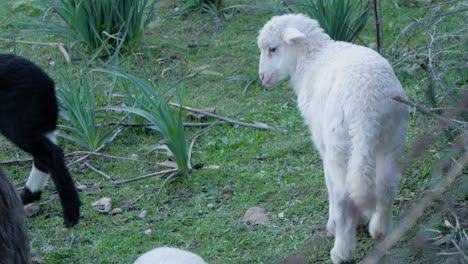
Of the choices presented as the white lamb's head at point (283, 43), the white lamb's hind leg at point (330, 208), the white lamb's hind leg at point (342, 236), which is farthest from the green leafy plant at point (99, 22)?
the white lamb's hind leg at point (342, 236)

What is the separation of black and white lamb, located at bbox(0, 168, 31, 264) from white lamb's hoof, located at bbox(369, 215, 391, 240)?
2041 mm

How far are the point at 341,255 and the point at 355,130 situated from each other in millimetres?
744

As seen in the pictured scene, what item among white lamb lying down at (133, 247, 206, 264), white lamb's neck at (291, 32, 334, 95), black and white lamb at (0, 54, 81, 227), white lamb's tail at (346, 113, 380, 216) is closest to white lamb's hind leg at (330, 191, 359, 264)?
white lamb's tail at (346, 113, 380, 216)

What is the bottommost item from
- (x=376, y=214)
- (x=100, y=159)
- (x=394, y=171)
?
(x=100, y=159)

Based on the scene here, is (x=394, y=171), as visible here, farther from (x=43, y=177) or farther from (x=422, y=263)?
(x=43, y=177)

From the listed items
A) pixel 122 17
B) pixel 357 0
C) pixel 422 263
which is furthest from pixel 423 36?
pixel 422 263

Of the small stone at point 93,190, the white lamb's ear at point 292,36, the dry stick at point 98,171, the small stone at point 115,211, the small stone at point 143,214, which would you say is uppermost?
the white lamb's ear at point 292,36

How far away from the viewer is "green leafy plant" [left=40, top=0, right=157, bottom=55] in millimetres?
8188

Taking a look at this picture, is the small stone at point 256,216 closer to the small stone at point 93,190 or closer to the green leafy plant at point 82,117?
the small stone at point 93,190

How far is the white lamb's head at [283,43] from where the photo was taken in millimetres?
5602

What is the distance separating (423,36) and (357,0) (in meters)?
0.74

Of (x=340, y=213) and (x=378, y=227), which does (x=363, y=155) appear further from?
A: (x=378, y=227)

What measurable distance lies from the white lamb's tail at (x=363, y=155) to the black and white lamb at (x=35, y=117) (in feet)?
6.45

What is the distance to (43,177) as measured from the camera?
19.6ft
